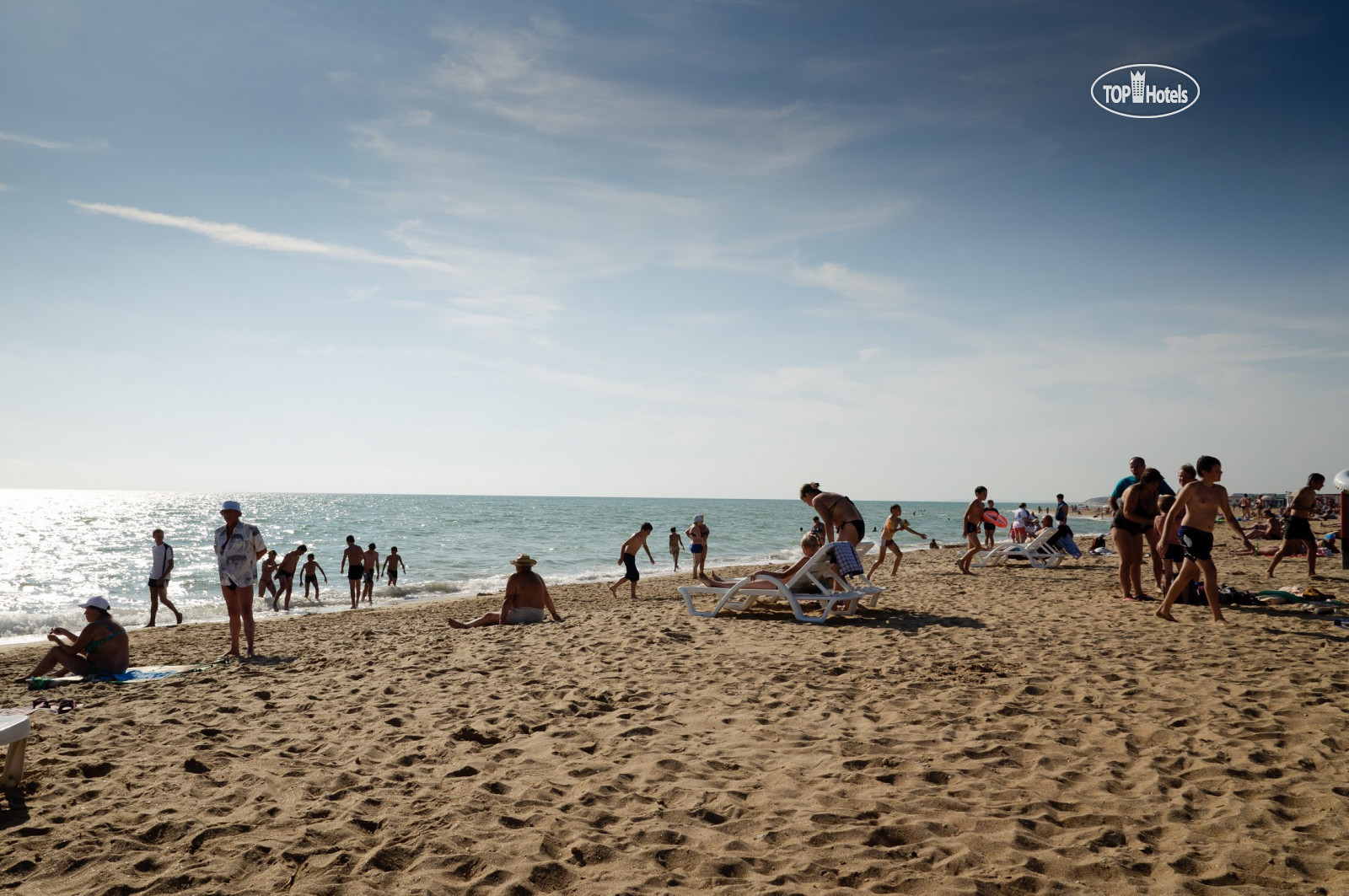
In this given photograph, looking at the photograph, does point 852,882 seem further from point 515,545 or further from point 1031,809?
point 515,545

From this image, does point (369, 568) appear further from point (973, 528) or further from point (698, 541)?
point (973, 528)

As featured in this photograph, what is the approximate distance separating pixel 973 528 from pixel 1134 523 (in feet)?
16.9

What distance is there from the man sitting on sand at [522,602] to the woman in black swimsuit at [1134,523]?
707cm

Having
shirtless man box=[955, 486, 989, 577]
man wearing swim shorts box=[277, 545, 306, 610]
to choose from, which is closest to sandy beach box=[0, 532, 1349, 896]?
shirtless man box=[955, 486, 989, 577]

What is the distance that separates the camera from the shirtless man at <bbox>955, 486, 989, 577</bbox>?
13430 millimetres

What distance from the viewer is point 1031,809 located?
3146 millimetres

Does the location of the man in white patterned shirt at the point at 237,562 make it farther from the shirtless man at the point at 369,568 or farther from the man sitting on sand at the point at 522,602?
the shirtless man at the point at 369,568

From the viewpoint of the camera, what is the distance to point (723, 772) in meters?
3.64

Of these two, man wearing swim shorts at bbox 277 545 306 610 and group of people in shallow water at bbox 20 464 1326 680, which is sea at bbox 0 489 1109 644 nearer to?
man wearing swim shorts at bbox 277 545 306 610

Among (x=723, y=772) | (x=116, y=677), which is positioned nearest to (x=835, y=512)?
(x=723, y=772)

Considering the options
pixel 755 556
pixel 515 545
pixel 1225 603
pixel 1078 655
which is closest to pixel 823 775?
pixel 1078 655

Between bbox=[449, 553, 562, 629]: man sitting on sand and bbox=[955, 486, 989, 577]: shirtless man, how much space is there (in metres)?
7.93

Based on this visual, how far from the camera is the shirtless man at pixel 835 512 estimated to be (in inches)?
344

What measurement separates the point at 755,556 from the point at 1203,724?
28828mm
